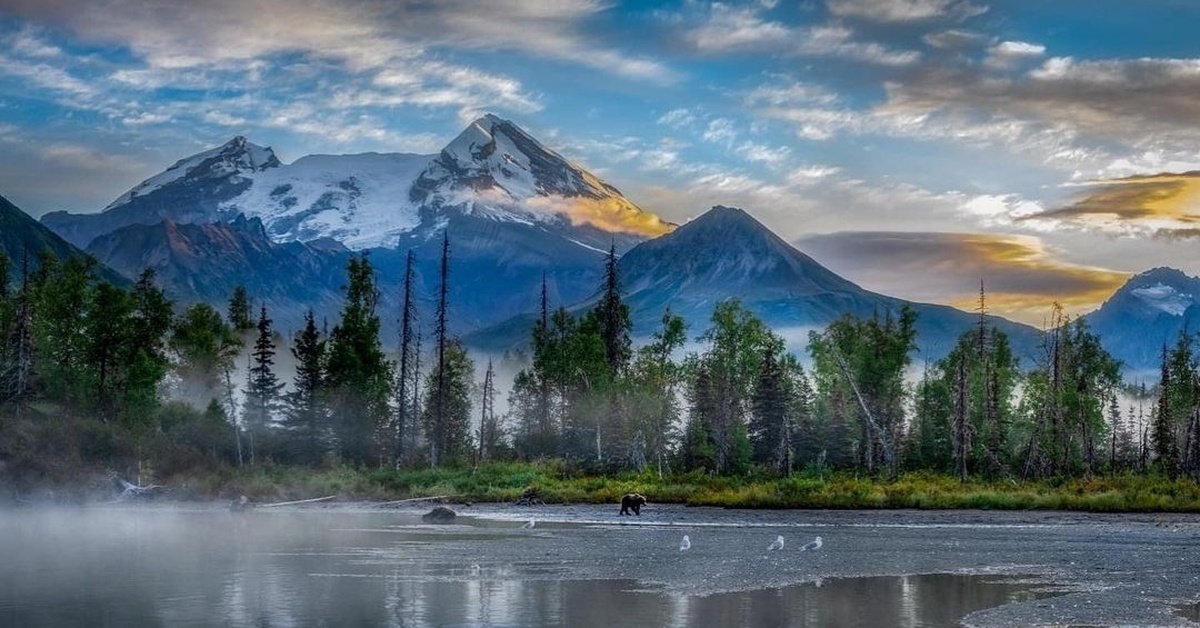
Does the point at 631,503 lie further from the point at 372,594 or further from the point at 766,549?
the point at 372,594

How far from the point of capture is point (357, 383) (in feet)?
355

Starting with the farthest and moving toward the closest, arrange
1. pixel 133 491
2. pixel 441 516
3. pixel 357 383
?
pixel 357 383
pixel 133 491
pixel 441 516

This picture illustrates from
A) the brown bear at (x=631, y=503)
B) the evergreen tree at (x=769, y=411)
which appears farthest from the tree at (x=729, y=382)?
the brown bear at (x=631, y=503)

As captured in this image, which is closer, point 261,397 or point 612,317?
point 261,397

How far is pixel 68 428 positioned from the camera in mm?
87312

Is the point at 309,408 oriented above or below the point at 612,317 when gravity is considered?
below

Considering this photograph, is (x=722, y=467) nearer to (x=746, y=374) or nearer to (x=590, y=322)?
(x=746, y=374)

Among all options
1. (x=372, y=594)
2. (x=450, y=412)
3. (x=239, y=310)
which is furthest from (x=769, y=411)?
(x=372, y=594)

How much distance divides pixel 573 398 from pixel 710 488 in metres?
37.1

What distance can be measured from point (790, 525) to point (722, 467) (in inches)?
1571

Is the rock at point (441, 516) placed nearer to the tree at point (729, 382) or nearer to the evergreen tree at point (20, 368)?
the evergreen tree at point (20, 368)

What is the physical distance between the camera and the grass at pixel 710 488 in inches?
2820

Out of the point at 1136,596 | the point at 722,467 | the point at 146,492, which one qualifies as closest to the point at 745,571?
the point at 1136,596

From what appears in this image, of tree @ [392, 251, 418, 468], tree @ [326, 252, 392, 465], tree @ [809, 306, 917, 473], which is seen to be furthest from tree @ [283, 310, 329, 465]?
tree @ [809, 306, 917, 473]
